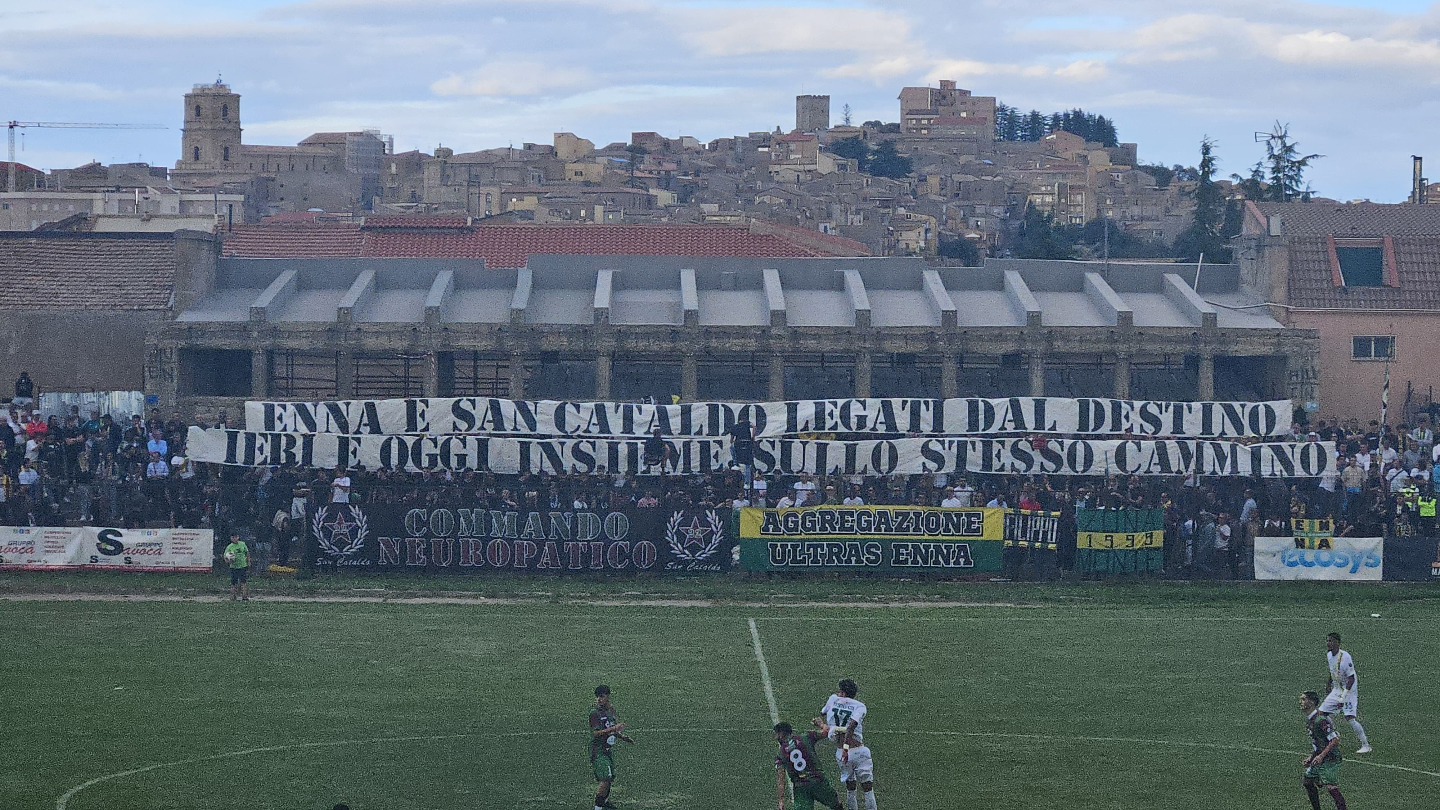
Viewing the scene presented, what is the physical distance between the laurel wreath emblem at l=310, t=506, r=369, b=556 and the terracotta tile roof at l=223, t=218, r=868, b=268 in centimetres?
3432

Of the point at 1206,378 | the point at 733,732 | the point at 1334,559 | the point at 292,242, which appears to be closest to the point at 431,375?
the point at 1206,378

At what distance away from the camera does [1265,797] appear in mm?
22781

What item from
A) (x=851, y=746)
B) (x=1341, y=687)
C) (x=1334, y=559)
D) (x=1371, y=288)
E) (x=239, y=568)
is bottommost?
(x=851, y=746)

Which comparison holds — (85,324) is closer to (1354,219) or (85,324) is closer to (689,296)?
(689,296)

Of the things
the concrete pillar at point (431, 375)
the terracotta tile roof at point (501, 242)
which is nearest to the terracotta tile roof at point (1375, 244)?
the terracotta tile roof at point (501, 242)

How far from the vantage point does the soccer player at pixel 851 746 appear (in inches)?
831

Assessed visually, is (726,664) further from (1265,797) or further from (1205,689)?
(1265,797)

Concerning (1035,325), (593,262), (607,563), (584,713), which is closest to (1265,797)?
(584,713)

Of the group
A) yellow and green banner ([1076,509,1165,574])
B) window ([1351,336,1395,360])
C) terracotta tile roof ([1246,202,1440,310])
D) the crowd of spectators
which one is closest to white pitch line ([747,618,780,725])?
the crowd of spectators

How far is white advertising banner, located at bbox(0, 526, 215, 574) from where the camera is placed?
39.5 metres

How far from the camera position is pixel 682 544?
39844 mm

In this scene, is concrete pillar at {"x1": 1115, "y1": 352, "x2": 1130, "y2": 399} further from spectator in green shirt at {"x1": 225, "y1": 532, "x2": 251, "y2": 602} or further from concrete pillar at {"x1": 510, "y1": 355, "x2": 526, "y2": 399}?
spectator in green shirt at {"x1": 225, "y1": 532, "x2": 251, "y2": 602}

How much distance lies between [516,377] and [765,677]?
71.5 ft

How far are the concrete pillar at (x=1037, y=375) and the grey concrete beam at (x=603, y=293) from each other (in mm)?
11074
